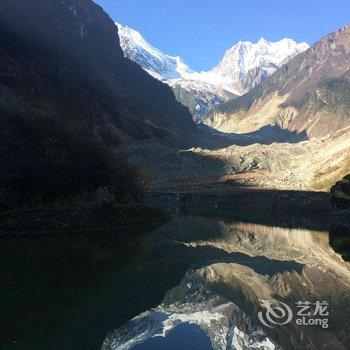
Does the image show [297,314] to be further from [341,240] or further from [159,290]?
[341,240]

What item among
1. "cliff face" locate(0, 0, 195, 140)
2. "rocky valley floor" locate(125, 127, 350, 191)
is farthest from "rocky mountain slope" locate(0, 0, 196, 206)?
"rocky valley floor" locate(125, 127, 350, 191)

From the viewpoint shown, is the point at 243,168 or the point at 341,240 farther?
the point at 243,168

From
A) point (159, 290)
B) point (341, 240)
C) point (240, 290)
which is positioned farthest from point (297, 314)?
point (341, 240)

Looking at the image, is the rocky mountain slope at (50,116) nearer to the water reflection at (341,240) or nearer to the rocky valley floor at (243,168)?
the rocky valley floor at (243,168)

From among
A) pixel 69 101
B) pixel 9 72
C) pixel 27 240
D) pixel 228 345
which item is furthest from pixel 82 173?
pixel 69 101

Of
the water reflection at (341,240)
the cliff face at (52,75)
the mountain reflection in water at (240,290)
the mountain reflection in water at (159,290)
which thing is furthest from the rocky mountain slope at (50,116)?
the water reflection at (341,240)

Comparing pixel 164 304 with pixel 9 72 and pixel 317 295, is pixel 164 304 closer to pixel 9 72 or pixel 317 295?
pixel 317 295
